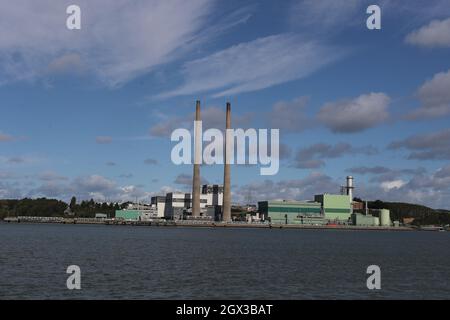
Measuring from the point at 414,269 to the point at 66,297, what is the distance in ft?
140

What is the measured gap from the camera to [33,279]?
154 ft

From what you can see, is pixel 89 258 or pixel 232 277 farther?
pixel 89 258

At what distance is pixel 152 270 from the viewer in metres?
55.2

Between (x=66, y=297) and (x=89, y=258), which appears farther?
(x=89, y=258)
